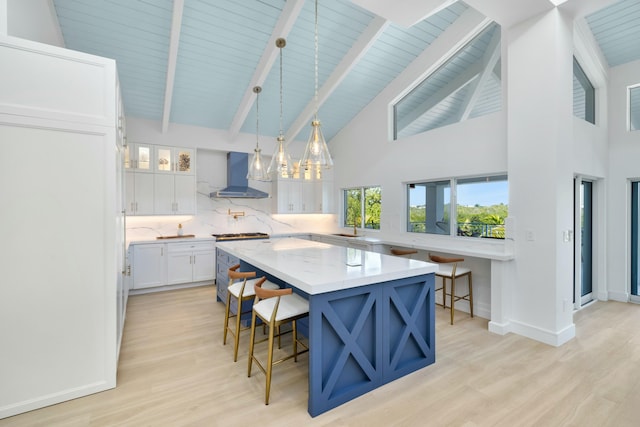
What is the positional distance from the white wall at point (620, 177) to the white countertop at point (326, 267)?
12.8 ft

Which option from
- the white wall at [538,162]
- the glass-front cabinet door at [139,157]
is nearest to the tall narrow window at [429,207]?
the white wall at [538,162]

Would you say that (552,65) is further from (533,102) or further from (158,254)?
(158,254)

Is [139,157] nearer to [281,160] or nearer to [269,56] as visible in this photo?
[269,56]

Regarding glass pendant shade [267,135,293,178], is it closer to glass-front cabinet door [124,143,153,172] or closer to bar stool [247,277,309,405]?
bar stool [247,277,309,405]

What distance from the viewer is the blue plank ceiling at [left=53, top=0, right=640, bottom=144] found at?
3623 mm

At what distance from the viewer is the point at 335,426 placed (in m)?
1.98

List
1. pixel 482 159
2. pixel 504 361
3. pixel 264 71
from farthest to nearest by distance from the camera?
pixel 264 71, pixel 482 159, pixel 504 361

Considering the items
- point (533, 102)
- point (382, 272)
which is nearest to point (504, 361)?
point (382, 272)

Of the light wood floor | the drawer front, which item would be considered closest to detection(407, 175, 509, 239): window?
the light wood floor

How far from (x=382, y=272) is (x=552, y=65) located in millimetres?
2947

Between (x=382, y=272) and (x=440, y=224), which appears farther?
(x=440, y=224)

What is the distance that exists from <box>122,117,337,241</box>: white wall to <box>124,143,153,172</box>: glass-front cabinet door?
0.15 meters

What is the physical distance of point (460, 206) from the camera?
4465mm

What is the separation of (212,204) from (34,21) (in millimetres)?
3786
